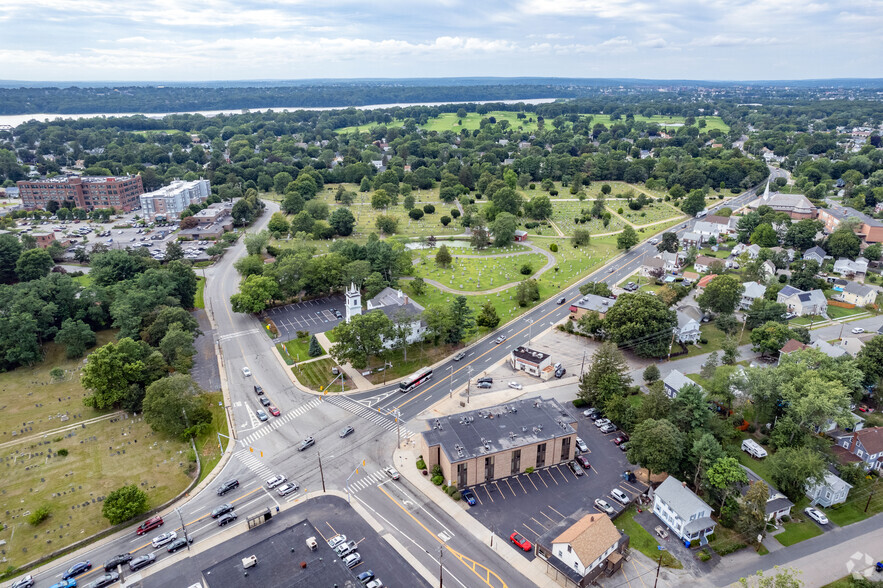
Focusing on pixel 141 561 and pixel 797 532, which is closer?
pixel 141 561

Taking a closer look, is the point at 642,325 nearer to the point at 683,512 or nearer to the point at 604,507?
the point at 604,507

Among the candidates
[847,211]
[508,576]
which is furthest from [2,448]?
[847,211]

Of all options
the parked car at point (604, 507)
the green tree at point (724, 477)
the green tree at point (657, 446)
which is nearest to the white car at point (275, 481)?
the parked car at point (604, 507)

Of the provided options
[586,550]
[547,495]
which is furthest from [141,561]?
[586,550]

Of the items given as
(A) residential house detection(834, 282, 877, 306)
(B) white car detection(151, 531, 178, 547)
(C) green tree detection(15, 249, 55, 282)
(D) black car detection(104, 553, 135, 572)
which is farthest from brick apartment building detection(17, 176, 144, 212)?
(A) residential house detection(834, 282, 877, 306)

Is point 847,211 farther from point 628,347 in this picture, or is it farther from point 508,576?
point 508,576
